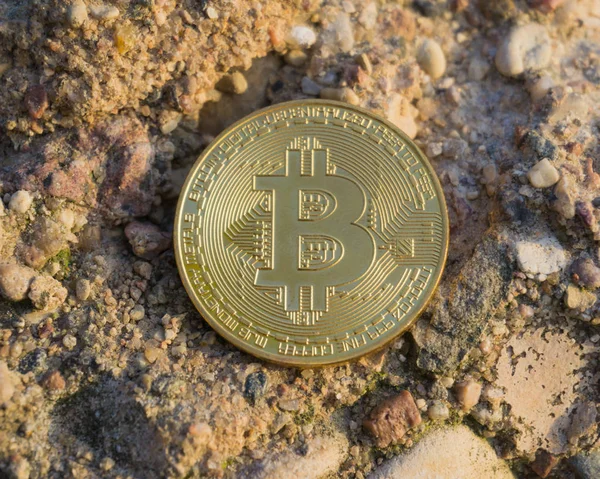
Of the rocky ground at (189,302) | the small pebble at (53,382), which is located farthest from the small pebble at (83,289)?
the small pebble at (53,382)

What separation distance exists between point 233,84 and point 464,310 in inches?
61.5

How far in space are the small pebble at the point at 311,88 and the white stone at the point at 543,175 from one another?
109cm

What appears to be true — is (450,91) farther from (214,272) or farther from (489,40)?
(214,272)

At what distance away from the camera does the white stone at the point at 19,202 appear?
283 cm

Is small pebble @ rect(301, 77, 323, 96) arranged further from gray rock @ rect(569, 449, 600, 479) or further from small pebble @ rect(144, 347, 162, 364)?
gray rock @ rect(569, 449, 600, 479)

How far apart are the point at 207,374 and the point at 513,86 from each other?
2.09 m

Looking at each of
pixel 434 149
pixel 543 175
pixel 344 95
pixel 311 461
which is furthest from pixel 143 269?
pixel 543 175

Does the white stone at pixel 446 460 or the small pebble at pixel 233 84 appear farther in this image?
the small pebble at pixel 233 84

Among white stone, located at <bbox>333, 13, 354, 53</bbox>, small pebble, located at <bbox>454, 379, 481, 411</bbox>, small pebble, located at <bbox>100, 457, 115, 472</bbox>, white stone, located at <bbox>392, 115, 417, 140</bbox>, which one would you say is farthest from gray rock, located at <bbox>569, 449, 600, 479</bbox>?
white stone, located at <bbox>333, 13, 354, 53</bbox>

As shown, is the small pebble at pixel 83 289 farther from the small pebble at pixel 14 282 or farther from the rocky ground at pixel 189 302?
the small pebble at pixel 14 282

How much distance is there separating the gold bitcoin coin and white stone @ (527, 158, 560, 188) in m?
0.43

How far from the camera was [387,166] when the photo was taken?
2963 mm

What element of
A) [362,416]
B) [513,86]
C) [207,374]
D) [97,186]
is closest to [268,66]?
[97,186]

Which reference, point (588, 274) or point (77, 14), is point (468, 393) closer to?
point (588, 274)
